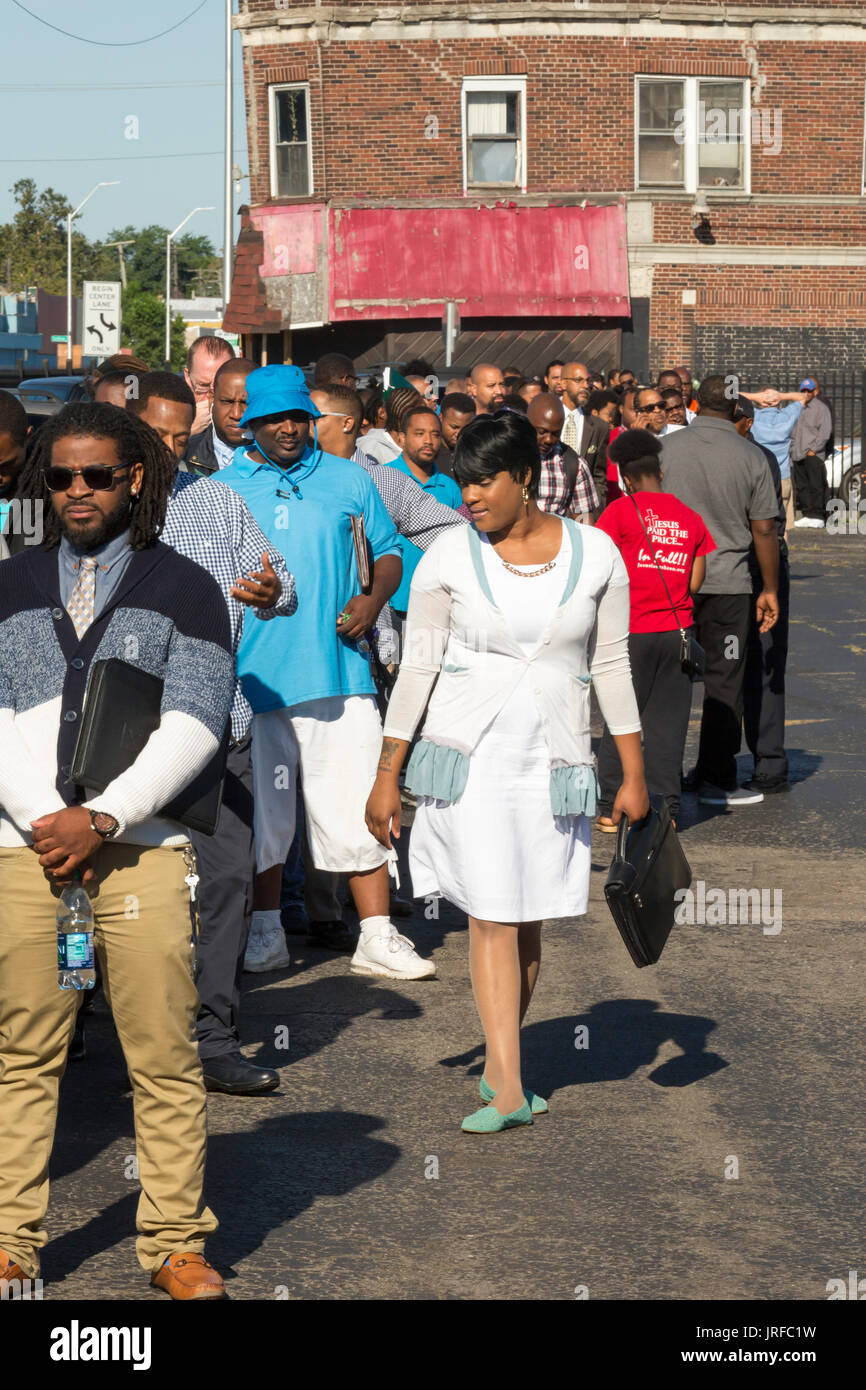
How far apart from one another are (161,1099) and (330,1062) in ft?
6.77

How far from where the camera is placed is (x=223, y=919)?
Result: 6.23 meters

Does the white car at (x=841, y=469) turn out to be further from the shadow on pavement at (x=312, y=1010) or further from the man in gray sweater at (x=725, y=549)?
the shadow on pavement at (x=312, y=1010)

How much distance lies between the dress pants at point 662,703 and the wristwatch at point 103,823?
20.0ft

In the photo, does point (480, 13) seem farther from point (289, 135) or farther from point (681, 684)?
point (681, 684)

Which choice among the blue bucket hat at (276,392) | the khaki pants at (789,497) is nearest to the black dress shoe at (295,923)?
the blue bucket hat at (276,392)

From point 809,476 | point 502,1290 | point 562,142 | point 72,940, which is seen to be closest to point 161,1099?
point 72,940

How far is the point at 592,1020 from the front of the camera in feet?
22.8

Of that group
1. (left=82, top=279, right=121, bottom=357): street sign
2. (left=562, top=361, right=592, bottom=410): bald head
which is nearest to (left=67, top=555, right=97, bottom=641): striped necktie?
(left=562, top=361, right=592, bottom=410): bald head

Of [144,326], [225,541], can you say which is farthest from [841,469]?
[144,326]

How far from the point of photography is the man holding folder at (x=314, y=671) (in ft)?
23.9

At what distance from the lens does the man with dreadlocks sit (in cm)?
432

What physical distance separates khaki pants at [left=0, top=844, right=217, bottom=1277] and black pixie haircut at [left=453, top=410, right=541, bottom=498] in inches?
67.6

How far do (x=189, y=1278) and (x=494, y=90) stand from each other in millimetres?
30693

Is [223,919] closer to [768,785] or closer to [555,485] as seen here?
[768,785]
